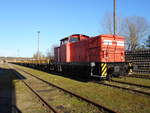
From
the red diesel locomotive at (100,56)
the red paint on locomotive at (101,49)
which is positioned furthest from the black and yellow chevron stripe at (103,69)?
the red paint on locomotive at (101,49)

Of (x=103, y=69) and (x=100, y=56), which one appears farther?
(x=100, y=56)

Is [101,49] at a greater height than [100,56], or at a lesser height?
greater

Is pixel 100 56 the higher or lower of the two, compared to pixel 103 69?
higher

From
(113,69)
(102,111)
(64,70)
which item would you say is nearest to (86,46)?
(113,69)

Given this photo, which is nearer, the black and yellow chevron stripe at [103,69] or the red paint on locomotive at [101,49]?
the black and yellow chevron stripe at [103,69]

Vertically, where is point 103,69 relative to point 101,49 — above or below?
below

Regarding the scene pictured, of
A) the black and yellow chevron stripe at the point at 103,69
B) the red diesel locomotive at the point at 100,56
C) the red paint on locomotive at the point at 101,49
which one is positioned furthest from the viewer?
the red paint on locomotive at the point at 101,49

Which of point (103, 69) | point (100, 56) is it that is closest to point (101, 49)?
point (100, 56)

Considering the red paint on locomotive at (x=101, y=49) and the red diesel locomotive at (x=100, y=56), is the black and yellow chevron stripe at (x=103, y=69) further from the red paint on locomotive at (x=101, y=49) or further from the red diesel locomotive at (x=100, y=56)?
the red paint on locomotive at (x=101, y=49)

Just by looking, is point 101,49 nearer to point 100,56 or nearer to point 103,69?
point 100,56

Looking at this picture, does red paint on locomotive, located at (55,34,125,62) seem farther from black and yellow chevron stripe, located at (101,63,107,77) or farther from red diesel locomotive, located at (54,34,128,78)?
black and yellow chevron stripe, located at (101,63,107,77)

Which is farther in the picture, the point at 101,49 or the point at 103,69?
the point at 101,49

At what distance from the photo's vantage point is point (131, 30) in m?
40.7

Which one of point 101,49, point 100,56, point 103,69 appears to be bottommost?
point 103,69
